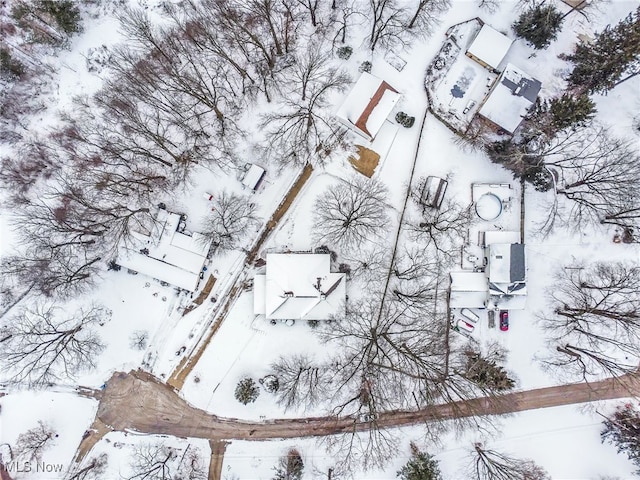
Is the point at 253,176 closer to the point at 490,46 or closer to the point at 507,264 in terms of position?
the point at 507,264

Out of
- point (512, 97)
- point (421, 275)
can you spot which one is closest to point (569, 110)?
point (512, 97)

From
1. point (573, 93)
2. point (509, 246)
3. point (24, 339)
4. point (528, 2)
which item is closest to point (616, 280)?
point (509, 246)

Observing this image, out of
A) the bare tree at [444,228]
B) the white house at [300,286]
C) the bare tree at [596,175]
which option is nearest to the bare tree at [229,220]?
the white house at [300,286]

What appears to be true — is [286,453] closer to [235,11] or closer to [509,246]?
[509,246]

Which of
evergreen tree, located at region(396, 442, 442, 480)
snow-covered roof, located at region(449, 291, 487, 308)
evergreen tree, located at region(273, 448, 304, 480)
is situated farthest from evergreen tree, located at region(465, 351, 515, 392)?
evergreen tree, located at region(273, 448, 304, 480)

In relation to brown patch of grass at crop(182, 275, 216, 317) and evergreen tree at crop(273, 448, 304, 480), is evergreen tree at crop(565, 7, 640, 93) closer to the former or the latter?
brown patch of grass at crop(182, 275, 216, 317)
